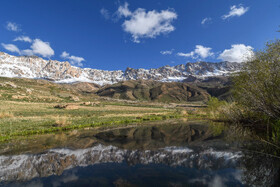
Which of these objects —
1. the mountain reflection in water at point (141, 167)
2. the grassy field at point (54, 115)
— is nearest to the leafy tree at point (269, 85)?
the mountain reflection in water at point (141, 167)

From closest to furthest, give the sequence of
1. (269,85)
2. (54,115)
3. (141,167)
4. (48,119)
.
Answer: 1. (141,167)
2. (269,85)
3. (48,119)
4. (54,115)

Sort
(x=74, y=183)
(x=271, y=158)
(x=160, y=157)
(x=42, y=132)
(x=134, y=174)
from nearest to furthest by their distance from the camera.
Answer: (x=74, y=183), (x=134, y=174), (x=271, y=158), (x=160, y=157), (x=42, y=132)

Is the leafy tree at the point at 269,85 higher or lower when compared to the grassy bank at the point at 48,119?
higher

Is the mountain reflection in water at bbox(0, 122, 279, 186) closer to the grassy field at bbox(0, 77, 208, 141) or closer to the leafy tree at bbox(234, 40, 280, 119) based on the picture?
the leafy tree at bbox(234, 40, 280, 119)

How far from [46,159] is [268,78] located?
17.2 m

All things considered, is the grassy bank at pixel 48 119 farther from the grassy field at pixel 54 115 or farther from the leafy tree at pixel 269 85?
the leafy tree at pixel 269 85

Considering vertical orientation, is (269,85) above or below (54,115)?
above

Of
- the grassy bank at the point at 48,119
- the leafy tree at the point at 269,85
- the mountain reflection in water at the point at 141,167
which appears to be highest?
the leafy tree at the point at 269,85

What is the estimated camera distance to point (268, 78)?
11.6m

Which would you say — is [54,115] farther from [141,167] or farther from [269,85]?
[269,85]

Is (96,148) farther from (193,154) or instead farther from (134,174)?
(193,154)

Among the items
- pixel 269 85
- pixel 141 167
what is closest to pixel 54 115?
pixel 141 167

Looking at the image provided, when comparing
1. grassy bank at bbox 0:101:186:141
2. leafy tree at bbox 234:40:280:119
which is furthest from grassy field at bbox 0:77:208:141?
leafy tree at bbox 234:40:280:119

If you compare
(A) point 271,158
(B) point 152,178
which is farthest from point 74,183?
(A) point 271,158
